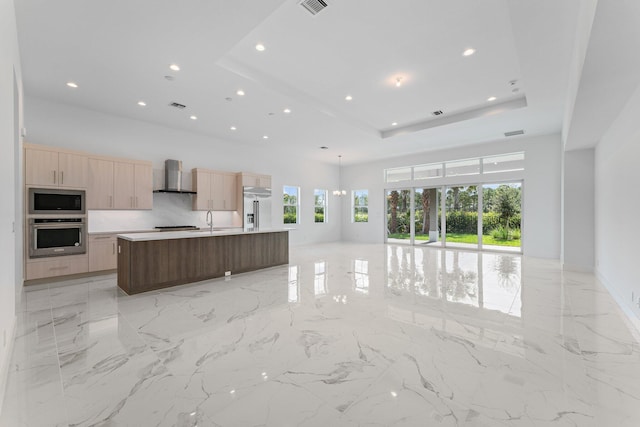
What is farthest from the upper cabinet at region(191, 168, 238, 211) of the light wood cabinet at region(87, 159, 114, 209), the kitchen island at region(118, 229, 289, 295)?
the kitchen island at region(118, 229, 289, 295)

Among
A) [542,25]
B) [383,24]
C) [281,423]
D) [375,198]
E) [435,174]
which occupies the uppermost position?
[383,24]

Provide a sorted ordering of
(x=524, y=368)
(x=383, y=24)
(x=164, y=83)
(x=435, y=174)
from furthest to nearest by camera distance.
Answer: (x=435, y=174)
(x=164, y=83)
(x=383, y=24)
(x=524, y=368)

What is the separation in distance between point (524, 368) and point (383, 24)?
3.80 m

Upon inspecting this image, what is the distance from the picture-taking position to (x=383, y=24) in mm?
3484

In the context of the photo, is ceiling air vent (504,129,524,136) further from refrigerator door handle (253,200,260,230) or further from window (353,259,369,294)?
refrigerator door handle (253,200,260,230)

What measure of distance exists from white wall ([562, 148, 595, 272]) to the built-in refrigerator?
282 inches

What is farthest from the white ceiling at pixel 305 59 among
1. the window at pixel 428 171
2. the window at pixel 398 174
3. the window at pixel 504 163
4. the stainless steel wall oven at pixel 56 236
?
the window at pixel 398 174

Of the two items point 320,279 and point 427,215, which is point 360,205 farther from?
point 320,279

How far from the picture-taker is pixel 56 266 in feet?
16.5

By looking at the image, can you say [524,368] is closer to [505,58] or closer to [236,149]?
[505,58]

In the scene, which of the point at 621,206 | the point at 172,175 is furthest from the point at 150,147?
the point at 621,206

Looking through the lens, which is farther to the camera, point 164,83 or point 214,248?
point 214,248

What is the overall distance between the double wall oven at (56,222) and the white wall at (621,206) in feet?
26.8

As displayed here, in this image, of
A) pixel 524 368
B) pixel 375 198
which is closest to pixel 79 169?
pixel 524 368
